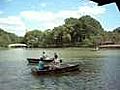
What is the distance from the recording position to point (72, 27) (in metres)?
150

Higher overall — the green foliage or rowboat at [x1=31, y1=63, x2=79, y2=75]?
the green foliage

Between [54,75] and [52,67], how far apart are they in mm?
1066

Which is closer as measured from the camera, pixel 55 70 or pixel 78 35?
pixel 55 70

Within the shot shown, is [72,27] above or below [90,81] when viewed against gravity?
above

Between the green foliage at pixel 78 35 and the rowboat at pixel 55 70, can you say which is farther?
the green foliage at pixel 78 35

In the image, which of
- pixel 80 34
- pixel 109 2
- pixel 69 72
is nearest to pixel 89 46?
pixel 80 34

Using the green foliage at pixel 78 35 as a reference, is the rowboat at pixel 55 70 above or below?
below

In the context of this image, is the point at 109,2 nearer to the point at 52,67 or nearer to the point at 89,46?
the point at 52,67

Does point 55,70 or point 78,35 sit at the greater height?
point 78,35

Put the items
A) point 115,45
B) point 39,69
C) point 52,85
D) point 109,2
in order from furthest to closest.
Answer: point 115,45
point 39,69
point 52,85
point 109,2

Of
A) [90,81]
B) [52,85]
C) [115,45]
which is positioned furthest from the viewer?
[115,45]

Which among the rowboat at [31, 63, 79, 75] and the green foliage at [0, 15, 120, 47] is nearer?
the rowboat at [31, 63, 79, 75]

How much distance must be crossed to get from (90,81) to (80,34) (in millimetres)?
122131

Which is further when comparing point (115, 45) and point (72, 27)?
point (72, 27)
